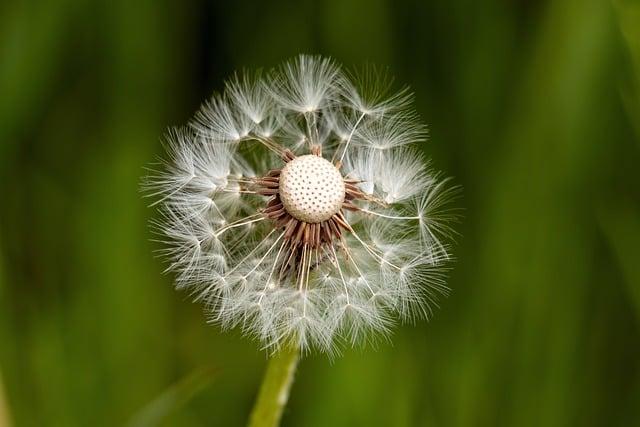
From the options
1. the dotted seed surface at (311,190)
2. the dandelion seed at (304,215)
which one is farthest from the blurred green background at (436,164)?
the dotted seed surface at (311,190)

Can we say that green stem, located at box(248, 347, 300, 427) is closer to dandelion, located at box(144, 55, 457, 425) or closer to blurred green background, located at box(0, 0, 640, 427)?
dandelion, located at box(144, 55, 457, 425)

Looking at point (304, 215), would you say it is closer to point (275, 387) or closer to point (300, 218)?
point (300, 218)

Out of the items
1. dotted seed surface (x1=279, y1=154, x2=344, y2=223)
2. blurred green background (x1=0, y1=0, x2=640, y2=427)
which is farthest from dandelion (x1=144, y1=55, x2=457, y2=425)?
blurred green background (x1=0, y1=0, x2=640, y2=427)

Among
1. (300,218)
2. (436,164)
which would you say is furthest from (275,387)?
(436,164)

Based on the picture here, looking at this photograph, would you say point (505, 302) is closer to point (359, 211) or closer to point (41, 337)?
point (359, 211)

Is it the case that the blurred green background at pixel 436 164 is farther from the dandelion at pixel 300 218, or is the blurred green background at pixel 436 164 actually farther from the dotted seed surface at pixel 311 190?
the dotted seed surface at pixel 311 190

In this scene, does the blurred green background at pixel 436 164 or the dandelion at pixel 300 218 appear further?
the blurred green background at pixel 436 164
